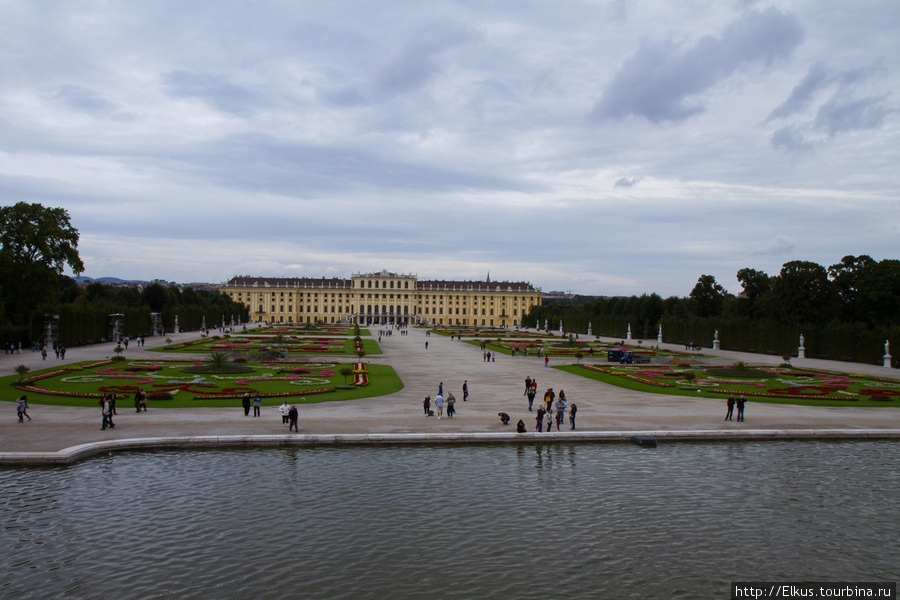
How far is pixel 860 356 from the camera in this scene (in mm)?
46719

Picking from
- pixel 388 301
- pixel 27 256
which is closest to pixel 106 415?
pixel 27 256

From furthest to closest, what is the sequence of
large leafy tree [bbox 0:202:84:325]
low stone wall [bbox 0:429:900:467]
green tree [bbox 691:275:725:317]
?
green tree [bbox 691:275:725:317] < large leafy tree [bbox 0:202:84:325] < low stone wall [bbox 0:429:900:467]

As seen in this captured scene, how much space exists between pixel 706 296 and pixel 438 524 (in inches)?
3216

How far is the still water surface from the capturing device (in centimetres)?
912

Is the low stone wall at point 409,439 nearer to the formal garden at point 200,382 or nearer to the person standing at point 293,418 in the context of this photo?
the person standing at point 293,418

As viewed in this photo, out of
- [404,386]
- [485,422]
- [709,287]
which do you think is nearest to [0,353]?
[404,386]

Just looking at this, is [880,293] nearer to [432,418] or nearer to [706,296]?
[706,296]

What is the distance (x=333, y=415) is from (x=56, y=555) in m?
10.8

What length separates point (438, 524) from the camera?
1113 cm

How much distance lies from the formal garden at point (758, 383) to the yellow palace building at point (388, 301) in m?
118

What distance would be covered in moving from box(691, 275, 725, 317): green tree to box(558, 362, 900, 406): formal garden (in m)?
47.4

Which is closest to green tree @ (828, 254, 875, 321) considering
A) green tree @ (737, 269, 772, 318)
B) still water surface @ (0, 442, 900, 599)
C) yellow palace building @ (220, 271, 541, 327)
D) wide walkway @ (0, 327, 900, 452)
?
green tree @ (737, 269, 772, 318)

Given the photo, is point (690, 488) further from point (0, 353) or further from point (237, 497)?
point (0, 353)

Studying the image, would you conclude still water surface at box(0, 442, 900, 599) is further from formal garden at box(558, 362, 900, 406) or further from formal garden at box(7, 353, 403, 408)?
formal garden at box(558, 362, 900, 406)
